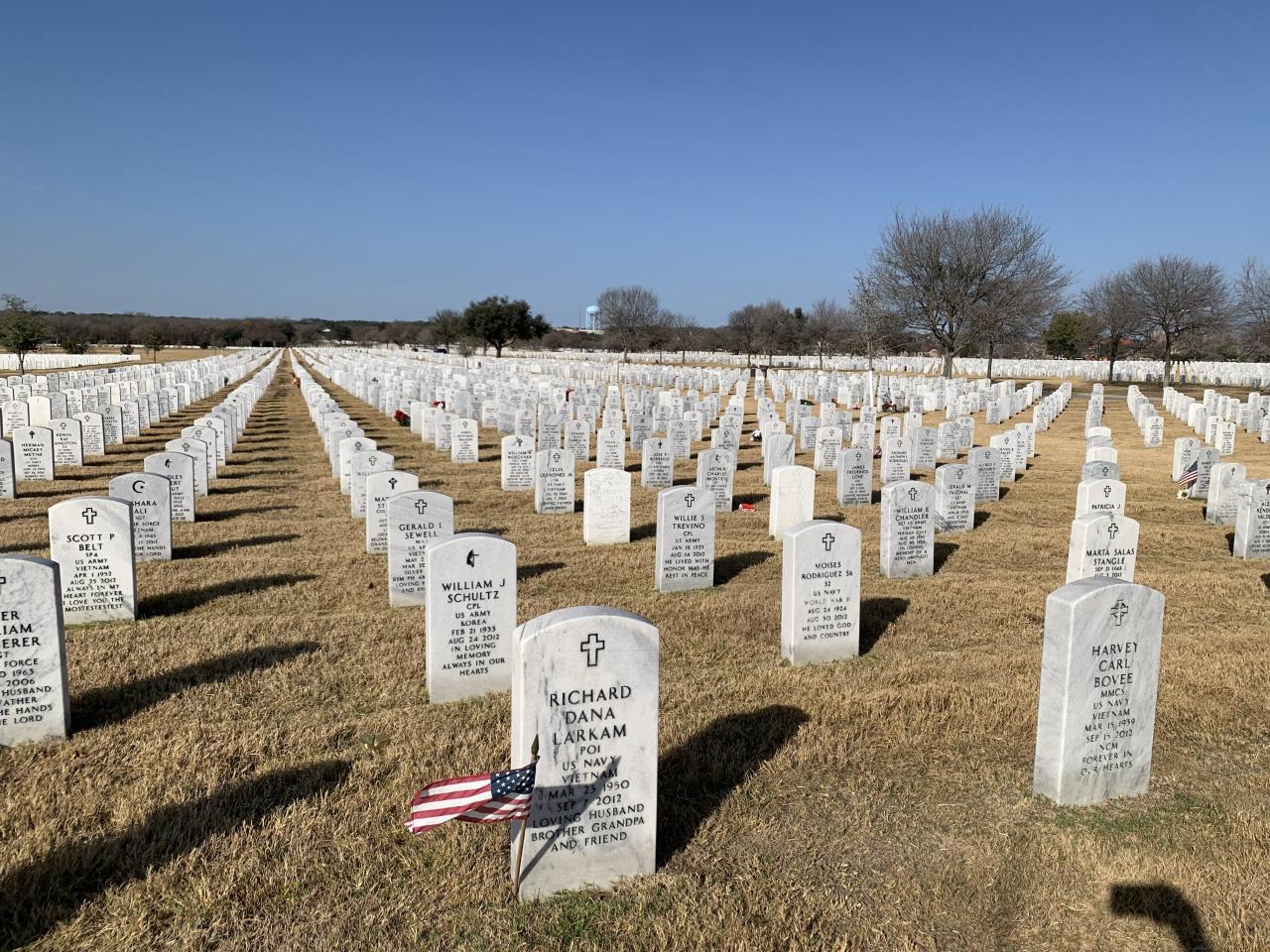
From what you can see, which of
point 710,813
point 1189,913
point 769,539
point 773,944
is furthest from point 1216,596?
point 773,944

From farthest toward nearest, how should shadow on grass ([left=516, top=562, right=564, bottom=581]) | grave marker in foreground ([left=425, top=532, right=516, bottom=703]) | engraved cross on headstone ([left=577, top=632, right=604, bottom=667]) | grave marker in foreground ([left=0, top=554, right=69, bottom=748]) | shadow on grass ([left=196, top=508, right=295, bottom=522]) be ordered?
shadow on grass ([left=196, top=508, right=295, bottom=522])
shadow on grass ([left=516, top=562, right=564, bottom=581])
grave marker in foreground ([left=425, top=532, right=516, bottom=703])
grave marker in foreground ([left=0, top=554, right=69, bottom=748])
engraved cross on headstone ([left=577, top=632, right=604, bottom=667])

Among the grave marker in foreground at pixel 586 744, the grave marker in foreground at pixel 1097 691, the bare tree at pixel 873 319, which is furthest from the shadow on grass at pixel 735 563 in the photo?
the bare tree at pixel 873 319

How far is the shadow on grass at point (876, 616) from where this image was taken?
7.50m

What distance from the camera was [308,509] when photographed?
13203mm

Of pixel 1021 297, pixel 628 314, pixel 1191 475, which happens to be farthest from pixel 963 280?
pixel 628 314

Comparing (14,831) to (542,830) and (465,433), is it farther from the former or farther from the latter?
(465,433)

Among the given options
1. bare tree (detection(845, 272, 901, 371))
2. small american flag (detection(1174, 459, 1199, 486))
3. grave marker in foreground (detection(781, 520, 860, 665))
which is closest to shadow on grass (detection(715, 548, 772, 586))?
grave marker in foreground (detection(781, 520, 860, 665))

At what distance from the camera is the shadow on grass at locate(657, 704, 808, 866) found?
448cm

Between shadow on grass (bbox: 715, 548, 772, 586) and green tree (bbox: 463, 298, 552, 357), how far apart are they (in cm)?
7948

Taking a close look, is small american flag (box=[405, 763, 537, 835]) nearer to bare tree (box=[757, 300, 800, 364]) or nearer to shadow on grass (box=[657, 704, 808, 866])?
shadow on grass (box=[657, 704, 808, 866])

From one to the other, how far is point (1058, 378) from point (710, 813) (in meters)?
57.6

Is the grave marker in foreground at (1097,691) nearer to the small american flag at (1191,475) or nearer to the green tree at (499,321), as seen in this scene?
the small american flag at (1191,475)

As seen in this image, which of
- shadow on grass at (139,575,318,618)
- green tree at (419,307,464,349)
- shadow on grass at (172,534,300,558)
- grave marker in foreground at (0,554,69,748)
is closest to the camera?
Result: grave marker in foreground at (0,554,69,748)

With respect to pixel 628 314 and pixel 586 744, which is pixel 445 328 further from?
pixel 586 744
